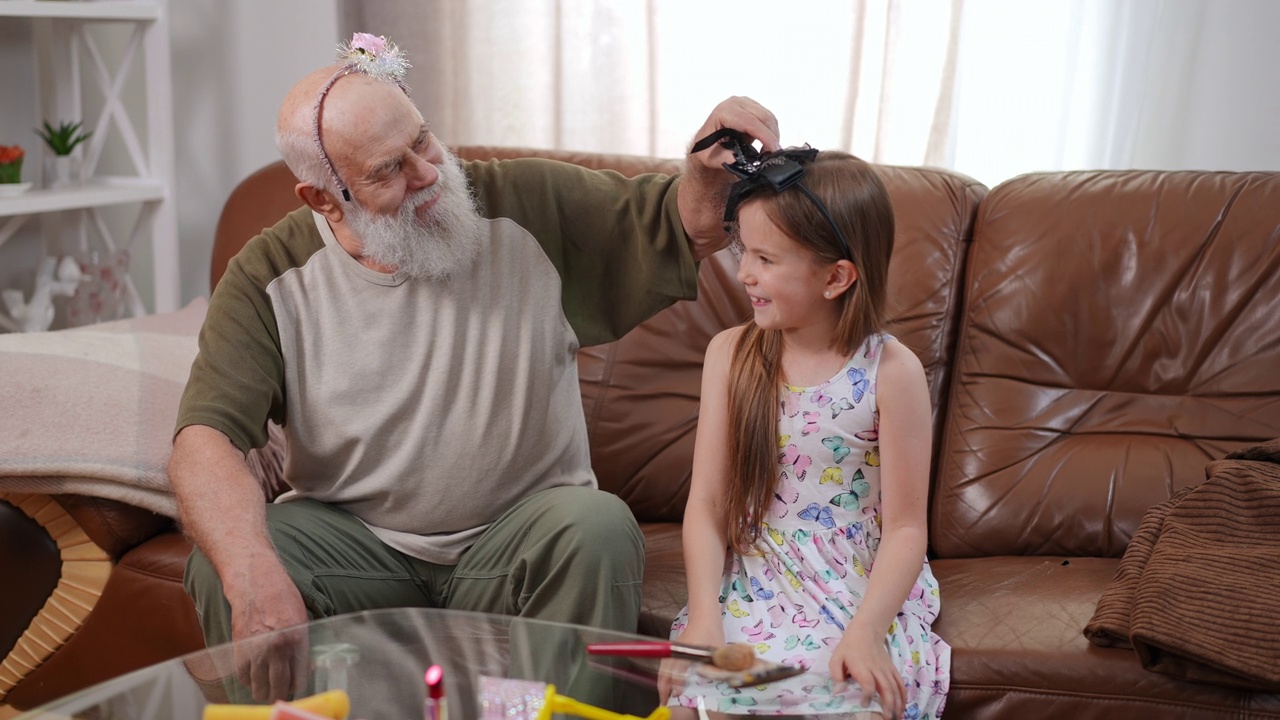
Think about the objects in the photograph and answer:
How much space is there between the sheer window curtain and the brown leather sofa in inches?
14.1

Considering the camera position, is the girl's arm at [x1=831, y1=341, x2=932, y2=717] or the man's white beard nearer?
the girl's arm at [x1=831, y1=341, x2=932, y2=717]

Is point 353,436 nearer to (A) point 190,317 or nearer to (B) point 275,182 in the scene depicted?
(A) point 190,317

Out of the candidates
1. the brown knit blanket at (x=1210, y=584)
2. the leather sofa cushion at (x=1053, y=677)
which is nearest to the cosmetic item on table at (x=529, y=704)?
the leather sofa cushion at (x=1053, y=677)

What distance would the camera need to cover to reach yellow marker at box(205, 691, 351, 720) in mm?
1028

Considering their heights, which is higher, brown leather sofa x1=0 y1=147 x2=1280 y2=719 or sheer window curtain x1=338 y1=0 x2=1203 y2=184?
sheer window curtain x1=338 y1=0 x2=1203 y2=184

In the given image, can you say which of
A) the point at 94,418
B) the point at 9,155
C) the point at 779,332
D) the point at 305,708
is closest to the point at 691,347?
the point at 779,332

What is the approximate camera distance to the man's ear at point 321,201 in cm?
165

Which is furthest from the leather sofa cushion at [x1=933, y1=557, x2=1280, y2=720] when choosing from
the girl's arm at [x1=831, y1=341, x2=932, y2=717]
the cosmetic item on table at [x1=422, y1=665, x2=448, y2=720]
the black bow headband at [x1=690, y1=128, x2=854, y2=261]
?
the cosmetic item on table at [x1=422, y1=665, x2=448, y2=720]

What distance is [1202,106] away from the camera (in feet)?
7.83

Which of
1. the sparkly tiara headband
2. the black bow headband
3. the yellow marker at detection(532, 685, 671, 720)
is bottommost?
the yellow marker at detection(532, 685, 671, 720)

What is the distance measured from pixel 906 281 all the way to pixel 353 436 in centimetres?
105

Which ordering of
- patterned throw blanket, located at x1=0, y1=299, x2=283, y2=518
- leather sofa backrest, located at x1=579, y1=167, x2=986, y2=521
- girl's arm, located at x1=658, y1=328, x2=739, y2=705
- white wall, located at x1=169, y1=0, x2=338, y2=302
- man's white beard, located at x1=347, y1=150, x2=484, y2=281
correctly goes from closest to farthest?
1. girl's arm, located at x1=658, y1=328, x2=739, y2=705
2. man's white beard, located at x1=347, y1=150, x2=484, y2=281
3. patterned throw blanket, located at x1=0, y1=299, x2=283, y2=518
4. leather sofa backrest, located at x1=579, y1=167, x2=986, y2=521
5. white wall, located at x1=169, y1=0, x2=338, y2=302

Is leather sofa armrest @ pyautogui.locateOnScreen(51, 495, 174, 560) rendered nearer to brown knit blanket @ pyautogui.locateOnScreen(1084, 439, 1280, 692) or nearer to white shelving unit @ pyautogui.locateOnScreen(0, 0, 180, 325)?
white shelving unit @ pyautogui.locateOnScreen(0, 0, 180, 325)

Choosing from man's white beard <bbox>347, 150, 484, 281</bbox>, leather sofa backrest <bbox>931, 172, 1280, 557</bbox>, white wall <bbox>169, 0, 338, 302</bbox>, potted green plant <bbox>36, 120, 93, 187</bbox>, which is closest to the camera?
man's white beard <bbox>347, 150, 484, 281</bbox>
